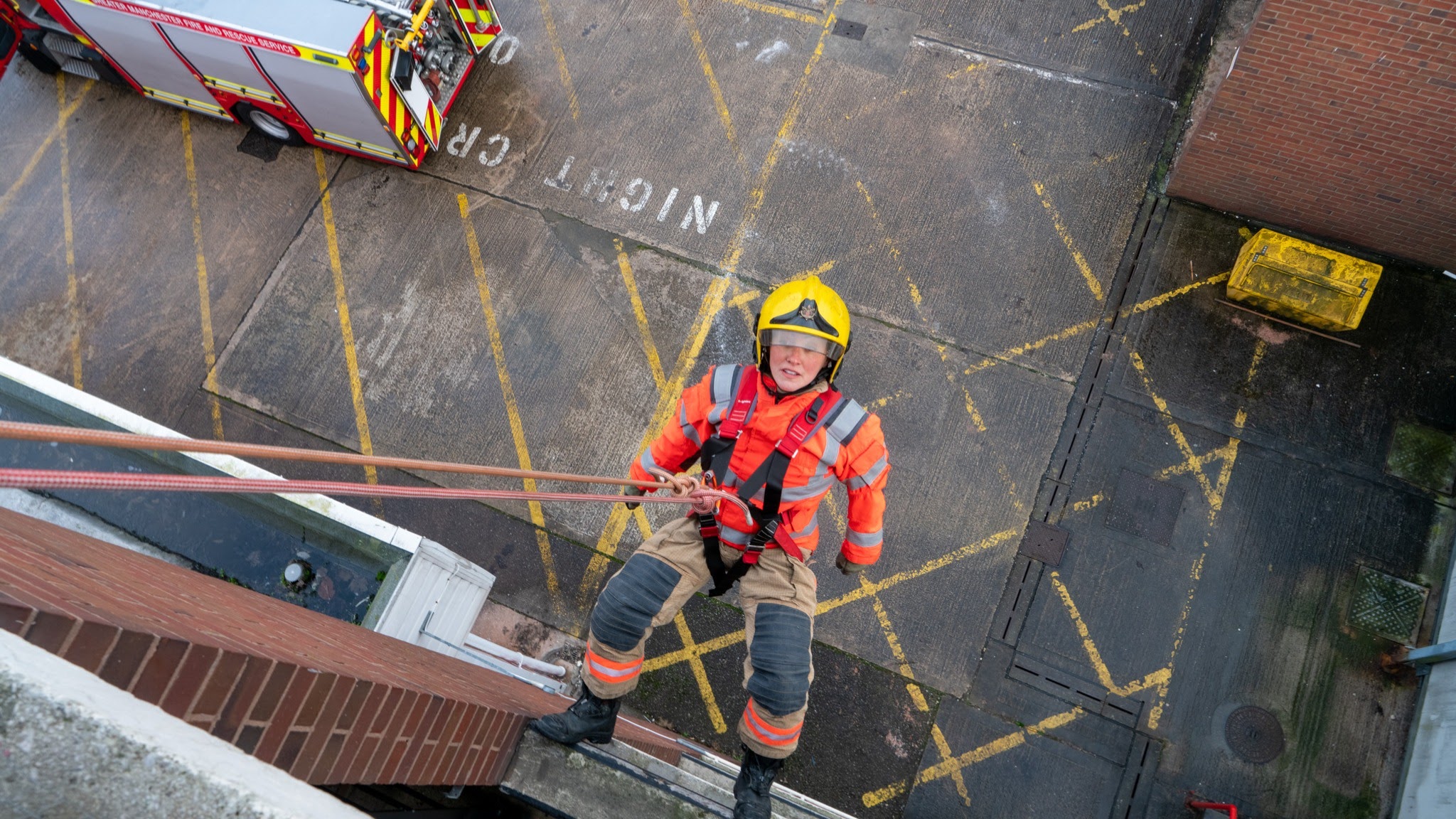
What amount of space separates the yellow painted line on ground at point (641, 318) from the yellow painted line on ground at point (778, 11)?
9.25 feet

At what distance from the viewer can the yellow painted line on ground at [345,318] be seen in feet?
23.9

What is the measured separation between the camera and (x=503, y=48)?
855cm

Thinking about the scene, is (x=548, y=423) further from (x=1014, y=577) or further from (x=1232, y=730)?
(x=1232, y=730)

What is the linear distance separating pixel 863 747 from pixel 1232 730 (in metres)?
2.64

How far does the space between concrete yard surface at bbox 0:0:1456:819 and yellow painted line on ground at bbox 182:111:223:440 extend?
0.03 meters

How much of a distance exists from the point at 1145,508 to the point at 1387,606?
1789mm

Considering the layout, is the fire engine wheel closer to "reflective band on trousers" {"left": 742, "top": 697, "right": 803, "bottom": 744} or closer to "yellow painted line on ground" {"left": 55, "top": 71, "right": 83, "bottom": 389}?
"yellow painted line on ground" {"left": 55, "top": 71, "right": 83, "bottom": 389}

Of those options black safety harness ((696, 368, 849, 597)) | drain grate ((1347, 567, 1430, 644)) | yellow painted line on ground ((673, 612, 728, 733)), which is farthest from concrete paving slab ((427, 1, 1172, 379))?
black safety harness ((696, 368, 849, 597))

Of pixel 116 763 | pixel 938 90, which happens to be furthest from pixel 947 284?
pixel 116 763

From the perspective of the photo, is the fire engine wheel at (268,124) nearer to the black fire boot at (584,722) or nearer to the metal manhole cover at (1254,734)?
the black fire boot at (584,722)

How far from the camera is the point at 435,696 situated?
10.2ft

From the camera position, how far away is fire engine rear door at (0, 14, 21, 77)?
27.4 feet

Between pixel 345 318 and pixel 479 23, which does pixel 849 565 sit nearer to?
pixel 345 318

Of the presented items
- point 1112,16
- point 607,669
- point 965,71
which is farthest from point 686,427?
point 1112,16
